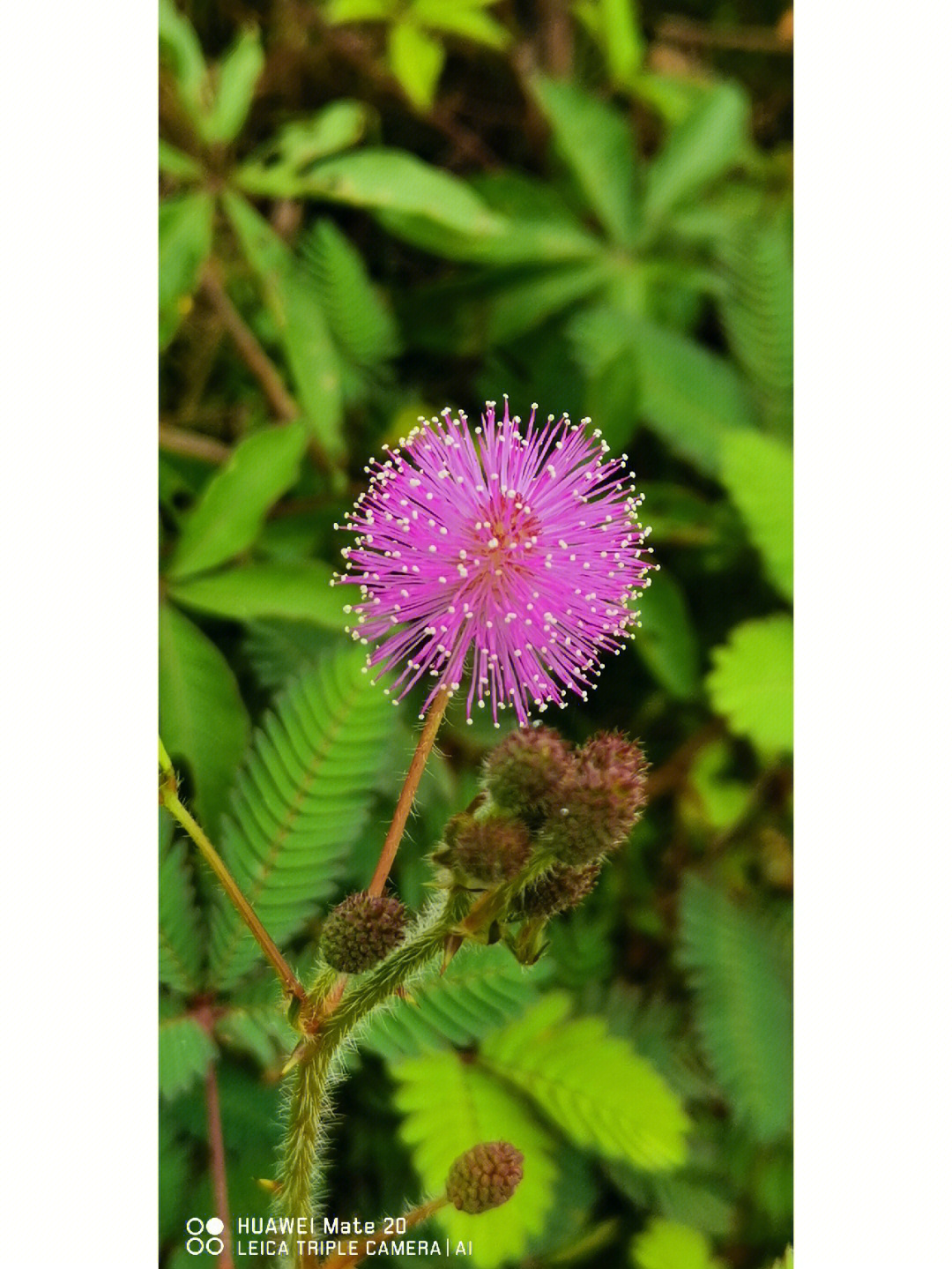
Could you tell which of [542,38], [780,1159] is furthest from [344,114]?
[780,1159]

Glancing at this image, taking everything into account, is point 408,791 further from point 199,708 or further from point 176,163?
point 176,163

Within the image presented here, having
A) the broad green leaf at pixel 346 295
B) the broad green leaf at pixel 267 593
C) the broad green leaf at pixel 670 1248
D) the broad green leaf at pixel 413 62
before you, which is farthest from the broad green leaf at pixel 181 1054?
the broad green leaf at pixel 413 62

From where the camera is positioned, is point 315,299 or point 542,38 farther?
point 542,38

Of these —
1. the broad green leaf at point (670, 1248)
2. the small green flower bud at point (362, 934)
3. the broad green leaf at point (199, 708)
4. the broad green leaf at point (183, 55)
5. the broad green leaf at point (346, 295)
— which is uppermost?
the broad green leaf at point (183, 55)

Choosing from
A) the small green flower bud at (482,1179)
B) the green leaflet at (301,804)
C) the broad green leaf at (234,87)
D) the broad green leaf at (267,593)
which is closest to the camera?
the small green flower bud at (482,1179)

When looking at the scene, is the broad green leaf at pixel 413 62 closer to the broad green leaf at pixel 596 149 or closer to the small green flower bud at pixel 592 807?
the broad green leaf at pixel 596 149

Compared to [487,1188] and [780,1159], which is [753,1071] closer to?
[780,1159]
